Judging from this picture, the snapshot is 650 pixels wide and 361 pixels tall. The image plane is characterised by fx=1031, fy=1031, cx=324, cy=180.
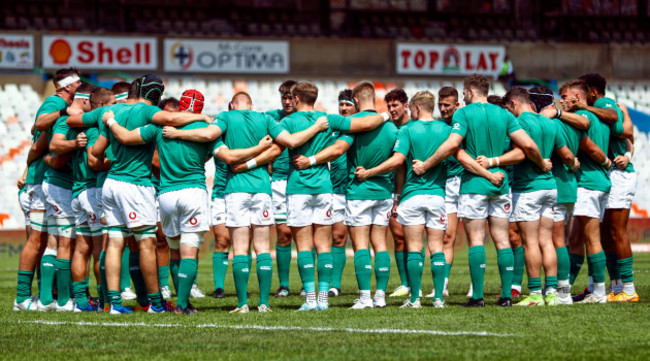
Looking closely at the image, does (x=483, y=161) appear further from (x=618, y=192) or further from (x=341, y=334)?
(x=341, y=334)

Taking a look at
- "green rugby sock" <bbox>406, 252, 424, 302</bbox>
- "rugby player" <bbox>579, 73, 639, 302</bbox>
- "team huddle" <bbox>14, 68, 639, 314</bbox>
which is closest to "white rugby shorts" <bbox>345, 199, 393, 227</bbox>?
"team huddle" <bbox>14, 68, 639, 314</bbox>

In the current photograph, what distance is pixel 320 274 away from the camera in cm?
973

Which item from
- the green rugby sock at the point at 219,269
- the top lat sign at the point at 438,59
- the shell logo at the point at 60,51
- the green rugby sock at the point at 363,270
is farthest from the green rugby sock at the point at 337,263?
the top lat sign at the point at 438,59

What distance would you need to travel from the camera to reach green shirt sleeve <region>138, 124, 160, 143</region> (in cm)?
931

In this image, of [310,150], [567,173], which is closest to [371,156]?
[310,150]

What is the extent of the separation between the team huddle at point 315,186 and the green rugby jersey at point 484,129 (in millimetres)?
14

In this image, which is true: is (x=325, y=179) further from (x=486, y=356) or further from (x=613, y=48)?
(x=613, y=48)

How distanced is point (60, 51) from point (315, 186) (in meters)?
19.4

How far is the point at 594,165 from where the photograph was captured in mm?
10625

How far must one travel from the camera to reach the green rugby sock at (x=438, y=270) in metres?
9.89

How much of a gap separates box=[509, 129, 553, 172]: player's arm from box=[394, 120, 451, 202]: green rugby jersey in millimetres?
659

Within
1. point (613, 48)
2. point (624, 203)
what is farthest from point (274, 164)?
point (613, 48)

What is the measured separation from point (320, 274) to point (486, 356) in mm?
3239

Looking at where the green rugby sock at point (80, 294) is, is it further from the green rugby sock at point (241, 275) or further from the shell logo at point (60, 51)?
the shell logo at point (60, 51)
